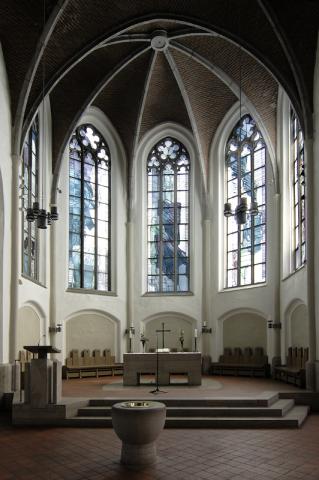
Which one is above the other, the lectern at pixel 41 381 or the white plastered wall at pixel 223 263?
the white plastered wall at pixel 223 263

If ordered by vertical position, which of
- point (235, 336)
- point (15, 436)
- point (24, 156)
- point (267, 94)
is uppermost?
point (267, 94)

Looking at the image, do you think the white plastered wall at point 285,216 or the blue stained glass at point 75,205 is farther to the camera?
the blue stained glass at point 75,205

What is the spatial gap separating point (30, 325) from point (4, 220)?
445 centimetres

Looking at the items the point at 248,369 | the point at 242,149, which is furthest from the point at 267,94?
the point at 248,369

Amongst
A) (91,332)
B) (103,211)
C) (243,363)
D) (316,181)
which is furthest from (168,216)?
(316,181)

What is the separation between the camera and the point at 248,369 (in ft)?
62.4

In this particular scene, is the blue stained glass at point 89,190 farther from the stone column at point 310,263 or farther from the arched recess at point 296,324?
the stone column at point 310,263

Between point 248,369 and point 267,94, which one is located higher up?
→ point 267,94

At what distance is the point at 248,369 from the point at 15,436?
10.4 metres

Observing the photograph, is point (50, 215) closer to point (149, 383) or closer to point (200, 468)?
point (149, 383)

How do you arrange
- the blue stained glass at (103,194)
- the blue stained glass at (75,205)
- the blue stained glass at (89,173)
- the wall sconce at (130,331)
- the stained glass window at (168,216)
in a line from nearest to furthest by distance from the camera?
the blue stained glass at (75,205), the wall sconce at (130,331), the blue stained glass at (89,173), the blue stained glass at (103,194), the stained glass window at (168,216)

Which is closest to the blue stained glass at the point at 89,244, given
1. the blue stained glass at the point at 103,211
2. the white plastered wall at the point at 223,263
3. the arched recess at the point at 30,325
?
the blue stained glass at the point at 103,211

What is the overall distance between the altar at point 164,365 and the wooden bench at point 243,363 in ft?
13.3

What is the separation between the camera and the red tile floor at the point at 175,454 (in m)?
7.97
